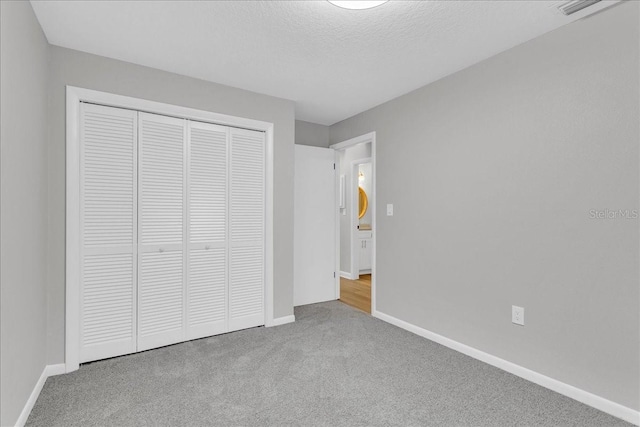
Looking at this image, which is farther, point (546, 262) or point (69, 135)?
point (69, 135)

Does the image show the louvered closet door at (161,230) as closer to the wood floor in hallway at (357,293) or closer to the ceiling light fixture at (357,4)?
the ceiling light fixture at (357,4)

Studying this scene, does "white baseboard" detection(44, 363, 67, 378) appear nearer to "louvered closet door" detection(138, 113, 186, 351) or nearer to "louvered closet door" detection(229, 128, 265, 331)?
"louvered closet door" detection(138, 113, 186, 351)

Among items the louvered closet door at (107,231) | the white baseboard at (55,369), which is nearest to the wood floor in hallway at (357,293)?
the louvered closet door at (107,231)

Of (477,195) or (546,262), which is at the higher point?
(477,195)

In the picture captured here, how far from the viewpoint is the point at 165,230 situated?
110 inches

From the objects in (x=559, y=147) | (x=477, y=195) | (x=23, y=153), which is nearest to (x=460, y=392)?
(x=477, y=195)

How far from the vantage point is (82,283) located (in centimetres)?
242

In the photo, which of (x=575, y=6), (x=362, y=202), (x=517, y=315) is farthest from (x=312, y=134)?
(x=517, y=315)

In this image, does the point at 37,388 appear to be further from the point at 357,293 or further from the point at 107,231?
the point at 357,293

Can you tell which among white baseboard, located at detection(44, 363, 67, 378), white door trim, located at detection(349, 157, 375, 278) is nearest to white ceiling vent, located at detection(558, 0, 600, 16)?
white door trim, located at detection(349, 157, 375, 278)

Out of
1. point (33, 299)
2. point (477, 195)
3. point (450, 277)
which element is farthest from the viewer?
point (450, 277)

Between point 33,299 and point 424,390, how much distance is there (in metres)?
2.58

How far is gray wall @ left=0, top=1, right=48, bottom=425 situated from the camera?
5.04 ft

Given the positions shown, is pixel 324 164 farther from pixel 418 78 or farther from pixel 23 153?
pixel 23 153
